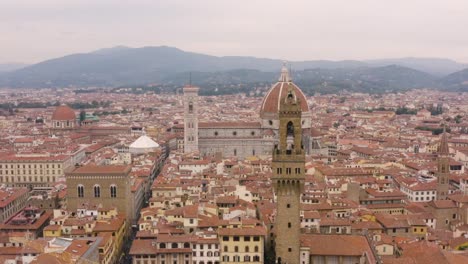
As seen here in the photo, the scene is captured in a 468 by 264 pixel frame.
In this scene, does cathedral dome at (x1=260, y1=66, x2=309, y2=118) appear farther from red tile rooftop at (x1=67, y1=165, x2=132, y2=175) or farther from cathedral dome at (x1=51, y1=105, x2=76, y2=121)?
cathedral dome at (x1=51, y1=105, x2=76, y2=121)

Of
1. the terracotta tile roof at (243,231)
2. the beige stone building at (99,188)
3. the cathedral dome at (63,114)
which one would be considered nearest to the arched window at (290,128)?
the terracotta tile roof at (243,231)

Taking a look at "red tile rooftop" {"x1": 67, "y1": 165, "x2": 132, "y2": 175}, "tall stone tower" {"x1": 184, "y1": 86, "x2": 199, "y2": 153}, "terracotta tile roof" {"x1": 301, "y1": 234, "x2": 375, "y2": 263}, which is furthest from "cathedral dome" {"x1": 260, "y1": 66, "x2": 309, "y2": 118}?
"terracotta tile roof" {"x1": 301, "y1": 234, "x2": 375, "y2": 263}

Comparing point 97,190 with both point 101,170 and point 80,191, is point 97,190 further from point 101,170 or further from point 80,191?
point 101,170

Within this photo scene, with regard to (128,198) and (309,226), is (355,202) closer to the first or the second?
(309,226)

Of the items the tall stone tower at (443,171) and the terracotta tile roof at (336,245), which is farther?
the tall stone tower at (443,171)

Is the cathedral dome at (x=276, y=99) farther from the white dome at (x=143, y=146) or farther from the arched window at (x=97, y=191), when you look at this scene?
the arched window at (x=97, y=191)

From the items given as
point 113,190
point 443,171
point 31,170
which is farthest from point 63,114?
point 443,171
